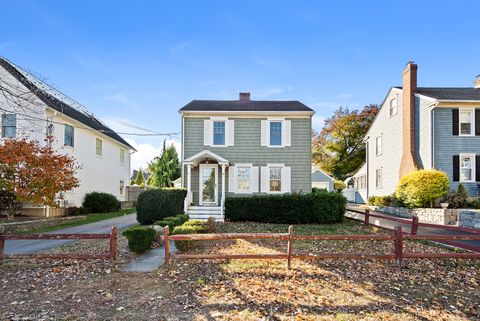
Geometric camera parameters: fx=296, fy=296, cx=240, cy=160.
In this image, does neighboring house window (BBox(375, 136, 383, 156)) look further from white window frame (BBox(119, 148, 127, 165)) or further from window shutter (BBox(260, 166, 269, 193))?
white window frame (BBox(119, 148, 127, 165))

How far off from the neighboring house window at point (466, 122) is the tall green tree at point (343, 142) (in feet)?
57.2

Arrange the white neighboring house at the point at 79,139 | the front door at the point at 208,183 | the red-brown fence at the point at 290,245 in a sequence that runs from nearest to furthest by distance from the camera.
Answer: the red-brown fence at the point at 290,245 → the white neighboring house at the point at 79,139 → the front door at the point at 208,183

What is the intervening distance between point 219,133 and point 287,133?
3901mm

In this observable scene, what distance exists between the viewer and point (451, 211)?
14.7 m

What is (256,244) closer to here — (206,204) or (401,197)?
(206,204)

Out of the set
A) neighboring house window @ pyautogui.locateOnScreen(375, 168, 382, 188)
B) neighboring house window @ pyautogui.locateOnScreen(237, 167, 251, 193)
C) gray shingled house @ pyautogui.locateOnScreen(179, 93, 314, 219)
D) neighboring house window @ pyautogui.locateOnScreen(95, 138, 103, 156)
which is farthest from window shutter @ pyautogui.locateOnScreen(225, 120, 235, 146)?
neighboring house window @ pyautogui.locateOnScreen(375, 168, 382, 188)

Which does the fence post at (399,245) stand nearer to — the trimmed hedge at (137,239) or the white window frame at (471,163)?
the trimmed hedge at (137,239)

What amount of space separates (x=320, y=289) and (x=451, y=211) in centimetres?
1263

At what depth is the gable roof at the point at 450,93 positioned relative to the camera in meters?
19.0

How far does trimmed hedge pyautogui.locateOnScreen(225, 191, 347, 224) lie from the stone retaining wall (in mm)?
4989

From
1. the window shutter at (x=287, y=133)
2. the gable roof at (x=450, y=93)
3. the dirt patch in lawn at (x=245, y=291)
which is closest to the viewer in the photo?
the dirt patch in lawn at (x=245, y=291)

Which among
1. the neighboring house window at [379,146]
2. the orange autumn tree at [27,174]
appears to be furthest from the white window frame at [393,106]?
the orange autumn tree at [27,174]

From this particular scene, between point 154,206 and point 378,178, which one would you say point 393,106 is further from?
point 154,206

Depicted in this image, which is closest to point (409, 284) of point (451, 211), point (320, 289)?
point (320, 289)
